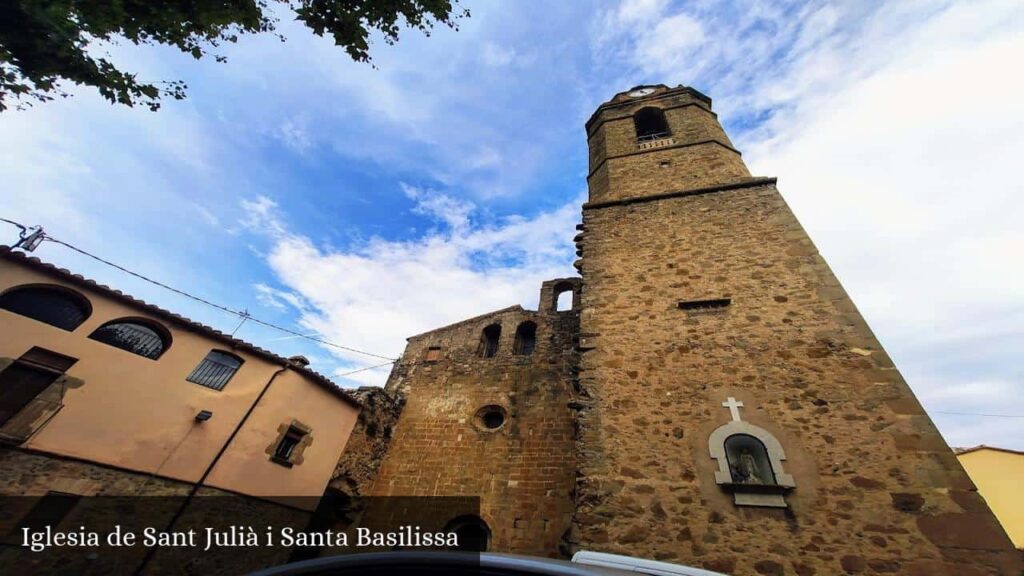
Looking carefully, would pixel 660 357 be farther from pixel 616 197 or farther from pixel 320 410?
pixel 320 410

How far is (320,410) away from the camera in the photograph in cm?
968

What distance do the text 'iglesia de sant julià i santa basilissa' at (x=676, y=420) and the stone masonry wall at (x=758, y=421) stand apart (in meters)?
0.02

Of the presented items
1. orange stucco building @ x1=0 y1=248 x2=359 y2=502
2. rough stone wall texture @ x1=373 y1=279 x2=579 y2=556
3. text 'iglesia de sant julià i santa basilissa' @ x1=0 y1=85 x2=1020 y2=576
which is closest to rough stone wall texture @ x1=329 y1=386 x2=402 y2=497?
text 'iglesia de sant julià i santa basilissa' @ x1=0 y1=85 x2=1020 y2=576

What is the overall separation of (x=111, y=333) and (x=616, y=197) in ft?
33.1

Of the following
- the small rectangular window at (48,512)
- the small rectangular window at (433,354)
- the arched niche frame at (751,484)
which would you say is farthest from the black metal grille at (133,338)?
the arched niche frame at (751,484)

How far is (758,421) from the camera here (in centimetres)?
472

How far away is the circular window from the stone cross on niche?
6.07 m

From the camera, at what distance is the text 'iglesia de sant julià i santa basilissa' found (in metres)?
3.88

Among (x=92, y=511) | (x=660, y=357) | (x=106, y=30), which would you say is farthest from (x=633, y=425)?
(x=92, y=511)

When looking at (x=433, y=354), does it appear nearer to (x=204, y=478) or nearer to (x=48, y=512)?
(x=204, y=478)

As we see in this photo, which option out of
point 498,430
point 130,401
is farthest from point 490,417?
point 130,401

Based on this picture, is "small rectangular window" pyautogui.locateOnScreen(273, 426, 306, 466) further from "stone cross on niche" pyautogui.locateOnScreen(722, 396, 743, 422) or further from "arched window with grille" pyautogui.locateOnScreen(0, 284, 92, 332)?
"stone cross on niche" pyautogui.locateOnScreen(722, 396, 743, 422)

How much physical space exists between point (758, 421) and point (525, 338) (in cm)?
796

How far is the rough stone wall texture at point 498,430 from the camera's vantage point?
27.0 feet
